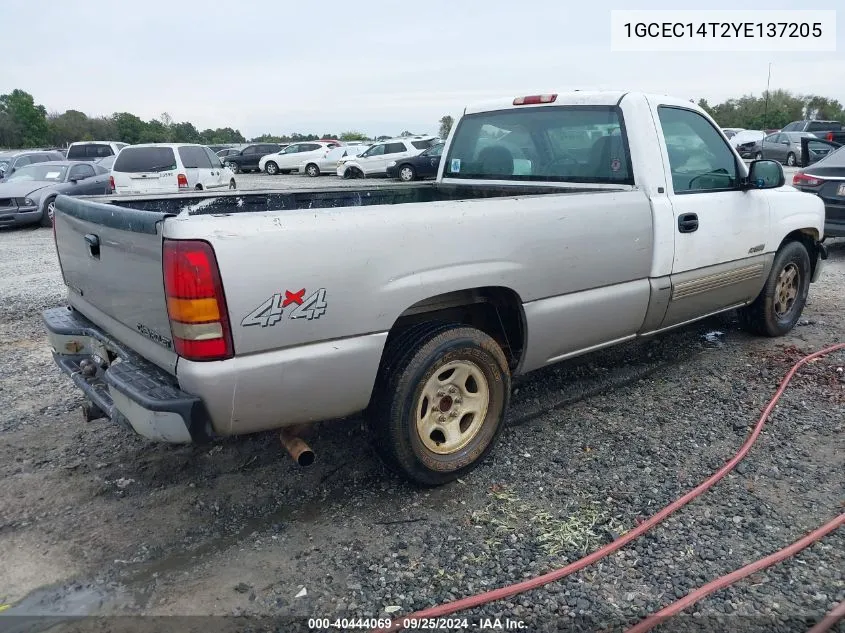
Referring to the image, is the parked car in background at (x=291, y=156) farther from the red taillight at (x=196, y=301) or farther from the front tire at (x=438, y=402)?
the red taillight at (x=196, y=301)

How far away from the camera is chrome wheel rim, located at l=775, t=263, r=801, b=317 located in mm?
5438

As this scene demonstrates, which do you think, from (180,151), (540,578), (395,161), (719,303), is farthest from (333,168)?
(540,578)

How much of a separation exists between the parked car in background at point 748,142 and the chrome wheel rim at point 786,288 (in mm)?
25744

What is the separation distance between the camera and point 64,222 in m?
3.58

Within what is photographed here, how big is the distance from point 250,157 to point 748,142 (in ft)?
76.4

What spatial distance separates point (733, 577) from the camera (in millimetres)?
2641

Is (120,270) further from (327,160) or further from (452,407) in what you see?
(327,160)

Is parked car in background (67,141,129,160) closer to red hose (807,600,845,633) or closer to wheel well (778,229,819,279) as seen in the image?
wheel well (778,229,819,279)

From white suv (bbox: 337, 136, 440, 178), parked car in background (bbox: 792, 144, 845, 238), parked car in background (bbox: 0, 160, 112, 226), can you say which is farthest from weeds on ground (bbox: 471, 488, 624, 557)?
white suv (bbox: 337, 136, 440, 178)

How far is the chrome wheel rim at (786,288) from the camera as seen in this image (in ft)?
17.8

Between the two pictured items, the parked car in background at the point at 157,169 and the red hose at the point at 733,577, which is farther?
the parked car in background at the point at 157,169

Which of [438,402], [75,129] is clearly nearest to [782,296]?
[438,402]

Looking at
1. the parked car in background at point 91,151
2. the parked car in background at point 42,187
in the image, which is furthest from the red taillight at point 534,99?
the parked car in background at point 91,151

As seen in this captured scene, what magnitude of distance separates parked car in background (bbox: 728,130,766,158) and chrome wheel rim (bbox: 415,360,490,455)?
95.3 feet
